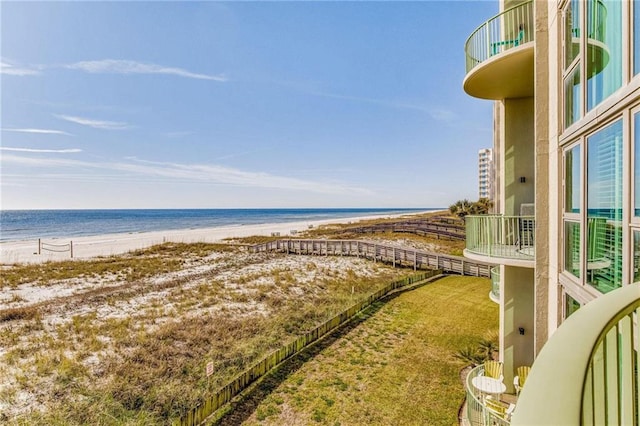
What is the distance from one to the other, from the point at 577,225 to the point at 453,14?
1152 centimetres

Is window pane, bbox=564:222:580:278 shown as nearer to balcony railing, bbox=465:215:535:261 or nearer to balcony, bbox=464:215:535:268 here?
balcony, bbox=464:215:535:268

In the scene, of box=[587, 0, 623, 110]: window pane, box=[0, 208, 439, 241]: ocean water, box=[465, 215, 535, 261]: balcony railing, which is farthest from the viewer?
box=[0, 208, 439, 241]: ocean water

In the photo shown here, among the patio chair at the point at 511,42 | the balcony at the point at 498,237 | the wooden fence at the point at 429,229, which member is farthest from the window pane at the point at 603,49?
the wooden fence at the point at 429,229

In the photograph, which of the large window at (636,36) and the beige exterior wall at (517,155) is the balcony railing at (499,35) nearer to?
the beige exterior wall at (517,155)

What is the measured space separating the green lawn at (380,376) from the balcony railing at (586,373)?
279 inches

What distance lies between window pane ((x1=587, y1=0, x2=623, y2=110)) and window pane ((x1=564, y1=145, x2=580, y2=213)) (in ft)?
2.67

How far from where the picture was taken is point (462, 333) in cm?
1207

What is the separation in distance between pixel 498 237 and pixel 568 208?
275cm

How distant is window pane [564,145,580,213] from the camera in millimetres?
4621

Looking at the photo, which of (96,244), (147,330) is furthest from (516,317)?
(96,244)

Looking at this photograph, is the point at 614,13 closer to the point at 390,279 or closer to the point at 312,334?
the point at 312,334

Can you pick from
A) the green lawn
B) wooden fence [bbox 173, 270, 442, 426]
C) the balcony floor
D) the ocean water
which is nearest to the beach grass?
wooden fence [bbox 173, 270, 442, 426]

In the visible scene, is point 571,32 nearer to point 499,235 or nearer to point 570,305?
point 570,305

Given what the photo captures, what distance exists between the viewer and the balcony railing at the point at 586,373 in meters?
0.92
